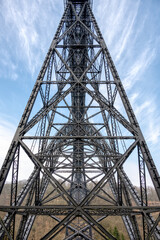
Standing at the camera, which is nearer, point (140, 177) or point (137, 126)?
point (140, 177)

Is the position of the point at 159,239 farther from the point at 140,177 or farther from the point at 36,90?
the point at 36,90

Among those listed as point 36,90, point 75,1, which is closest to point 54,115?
point 36,90

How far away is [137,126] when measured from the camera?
5492 mm

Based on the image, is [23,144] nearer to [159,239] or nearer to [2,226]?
[2,226]

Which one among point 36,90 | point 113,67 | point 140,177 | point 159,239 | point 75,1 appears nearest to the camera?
point 159,239

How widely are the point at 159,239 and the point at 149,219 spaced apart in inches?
19.8

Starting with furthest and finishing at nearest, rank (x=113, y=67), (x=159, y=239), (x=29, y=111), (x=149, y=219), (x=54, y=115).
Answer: (x=54, y=115), (x=113, y=67), (x=29, y=111), (x=149, y=219), (x=159, y=239)

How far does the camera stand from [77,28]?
12.5 metres

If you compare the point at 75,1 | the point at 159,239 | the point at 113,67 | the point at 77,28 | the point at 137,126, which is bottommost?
the point at 159,239

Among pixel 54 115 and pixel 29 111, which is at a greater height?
pixel 54 115

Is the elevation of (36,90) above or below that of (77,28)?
below

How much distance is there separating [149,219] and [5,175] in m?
4.55

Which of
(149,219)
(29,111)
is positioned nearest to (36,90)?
(29,111)

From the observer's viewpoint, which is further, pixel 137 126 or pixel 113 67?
pixel 113 67
